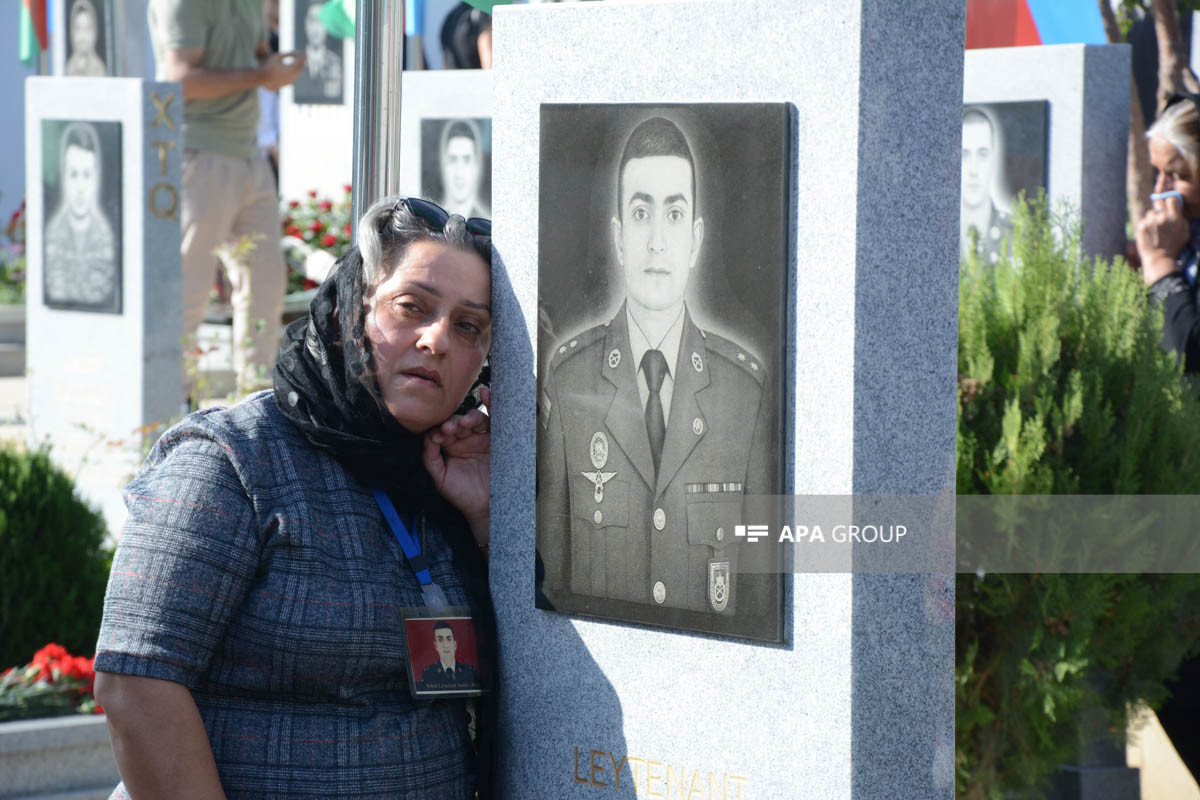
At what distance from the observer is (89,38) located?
32.0ft

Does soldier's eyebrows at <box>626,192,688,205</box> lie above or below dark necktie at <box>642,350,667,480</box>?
above

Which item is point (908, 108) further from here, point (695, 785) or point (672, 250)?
point (695, 785)

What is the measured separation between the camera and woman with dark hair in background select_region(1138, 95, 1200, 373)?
4.64m

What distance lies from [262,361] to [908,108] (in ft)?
20.3

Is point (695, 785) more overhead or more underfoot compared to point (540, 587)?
more underfoot

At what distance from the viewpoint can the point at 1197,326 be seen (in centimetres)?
427

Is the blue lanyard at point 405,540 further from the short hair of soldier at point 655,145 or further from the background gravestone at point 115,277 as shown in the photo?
the background gravestone at point 115,277

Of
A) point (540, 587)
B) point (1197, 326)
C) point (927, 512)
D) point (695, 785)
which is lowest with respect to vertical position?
point (695, 785)

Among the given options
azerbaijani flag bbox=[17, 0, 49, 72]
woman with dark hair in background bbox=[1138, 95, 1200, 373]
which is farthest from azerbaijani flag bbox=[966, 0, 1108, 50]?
azerbaijani flag bbox=[17, 0, 49, 72]

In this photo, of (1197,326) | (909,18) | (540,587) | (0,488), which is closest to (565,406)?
(540,587)

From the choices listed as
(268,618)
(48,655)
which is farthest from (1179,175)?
(48,655)

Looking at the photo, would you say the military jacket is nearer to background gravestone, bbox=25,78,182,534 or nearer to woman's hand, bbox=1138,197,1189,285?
woman's hand, bbox=1138,197,1189,285

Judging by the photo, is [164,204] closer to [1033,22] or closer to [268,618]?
[1033,22]

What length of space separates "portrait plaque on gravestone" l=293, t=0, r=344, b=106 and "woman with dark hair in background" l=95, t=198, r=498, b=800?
16504 millimetres
